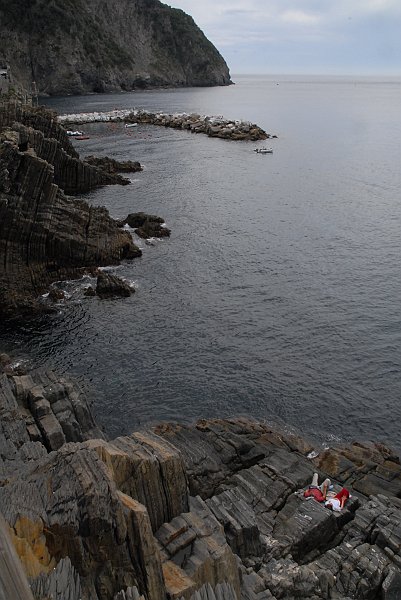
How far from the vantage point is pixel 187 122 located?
501 feet

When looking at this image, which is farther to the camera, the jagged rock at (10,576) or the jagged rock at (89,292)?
the jagged rock at (89,292)

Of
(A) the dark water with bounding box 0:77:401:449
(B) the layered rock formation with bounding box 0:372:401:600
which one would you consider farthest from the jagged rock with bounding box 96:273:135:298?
(B) the layered rock formation with bounding box 0:372:401:600

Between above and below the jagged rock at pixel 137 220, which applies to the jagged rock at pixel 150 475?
above

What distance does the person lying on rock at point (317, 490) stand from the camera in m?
23.0

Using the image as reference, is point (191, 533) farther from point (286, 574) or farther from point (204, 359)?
point (204, 359)

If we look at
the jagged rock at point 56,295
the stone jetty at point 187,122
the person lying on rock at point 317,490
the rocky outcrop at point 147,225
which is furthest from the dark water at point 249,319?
the stone jetty at point 187,122

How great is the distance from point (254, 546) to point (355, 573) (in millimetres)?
3696

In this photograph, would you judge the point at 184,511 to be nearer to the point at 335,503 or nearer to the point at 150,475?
the point at 150,475

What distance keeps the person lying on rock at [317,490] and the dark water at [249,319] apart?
6.02 metres

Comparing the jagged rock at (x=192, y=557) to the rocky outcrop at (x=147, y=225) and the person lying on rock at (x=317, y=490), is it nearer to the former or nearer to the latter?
the person lying on rock at (x=317, y=490)

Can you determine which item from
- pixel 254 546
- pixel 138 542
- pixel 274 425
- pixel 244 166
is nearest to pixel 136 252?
pixel 274 425

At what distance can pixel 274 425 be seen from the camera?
3027cm

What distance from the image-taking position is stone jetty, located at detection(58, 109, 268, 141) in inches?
5433

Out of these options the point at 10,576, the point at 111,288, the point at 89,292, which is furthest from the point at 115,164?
the point at 10,576
